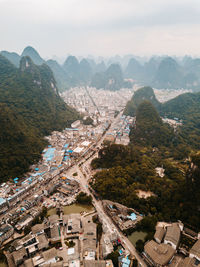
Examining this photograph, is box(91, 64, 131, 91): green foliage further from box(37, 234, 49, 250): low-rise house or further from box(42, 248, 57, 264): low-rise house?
box(42, 248, 57, 264): low-rise house

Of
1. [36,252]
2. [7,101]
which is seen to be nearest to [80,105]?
[7,101]

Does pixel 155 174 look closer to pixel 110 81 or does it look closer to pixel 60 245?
pixel 60 245

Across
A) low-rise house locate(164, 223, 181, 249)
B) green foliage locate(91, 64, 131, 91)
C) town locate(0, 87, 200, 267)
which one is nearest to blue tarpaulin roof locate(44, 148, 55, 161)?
town locate(0, 87, 200, 267)

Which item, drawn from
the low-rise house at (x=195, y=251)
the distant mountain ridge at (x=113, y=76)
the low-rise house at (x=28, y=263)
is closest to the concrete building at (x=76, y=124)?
the low-rise house at (x=28, y=263)

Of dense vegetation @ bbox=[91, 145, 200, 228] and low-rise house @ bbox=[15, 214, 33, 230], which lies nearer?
low-rise house @ bbox=[15, 214, 33, 230]

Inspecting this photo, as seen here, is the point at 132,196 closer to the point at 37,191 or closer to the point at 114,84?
the point at 37,191

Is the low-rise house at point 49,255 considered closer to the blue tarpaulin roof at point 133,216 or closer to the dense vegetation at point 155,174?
the blue tarpaulin roof at point 133,216

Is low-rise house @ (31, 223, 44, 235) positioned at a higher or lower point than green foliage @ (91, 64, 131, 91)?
lower
